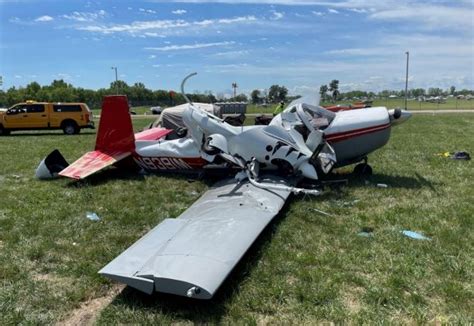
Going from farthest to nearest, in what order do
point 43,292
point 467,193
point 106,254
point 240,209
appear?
point 467,193 < point 240,209 < point 106,254 < point 43,292

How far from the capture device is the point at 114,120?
32.3 feet

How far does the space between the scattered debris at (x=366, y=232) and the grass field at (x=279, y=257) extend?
7 cm

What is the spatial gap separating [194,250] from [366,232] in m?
2.79

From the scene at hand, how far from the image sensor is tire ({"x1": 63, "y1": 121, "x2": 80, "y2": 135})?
25391 millimetres

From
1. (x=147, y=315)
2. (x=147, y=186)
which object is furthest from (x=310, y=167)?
(x=147, y=315)

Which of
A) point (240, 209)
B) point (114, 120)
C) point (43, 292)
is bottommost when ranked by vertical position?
point (43, 292)

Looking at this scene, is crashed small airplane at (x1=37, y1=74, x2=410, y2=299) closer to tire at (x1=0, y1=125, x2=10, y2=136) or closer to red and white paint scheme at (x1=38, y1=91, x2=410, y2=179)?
red and white paint scheme at (x1=38, y1=91, x2=410, y2=179)

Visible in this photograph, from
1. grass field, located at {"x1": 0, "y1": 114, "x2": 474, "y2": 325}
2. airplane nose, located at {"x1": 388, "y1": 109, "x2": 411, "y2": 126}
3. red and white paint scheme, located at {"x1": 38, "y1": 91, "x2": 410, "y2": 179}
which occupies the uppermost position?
airplane nose, located at {"x1": 388, "y1": 109, "x2": 411, "y2": 126}

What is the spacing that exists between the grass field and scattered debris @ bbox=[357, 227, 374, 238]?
7cm

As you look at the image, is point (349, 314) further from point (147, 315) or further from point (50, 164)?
point (50, 164)

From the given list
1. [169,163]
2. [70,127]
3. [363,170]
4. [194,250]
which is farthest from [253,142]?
[70,127]

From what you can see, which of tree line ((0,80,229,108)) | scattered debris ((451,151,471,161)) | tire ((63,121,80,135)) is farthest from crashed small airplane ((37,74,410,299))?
tree line ((0,80,229,108))

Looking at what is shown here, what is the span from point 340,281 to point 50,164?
7.69m

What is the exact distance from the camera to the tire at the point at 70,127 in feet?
83.3
